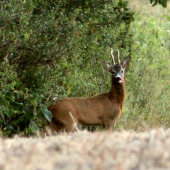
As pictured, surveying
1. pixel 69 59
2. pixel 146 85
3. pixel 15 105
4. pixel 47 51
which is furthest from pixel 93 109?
pixel 146 85

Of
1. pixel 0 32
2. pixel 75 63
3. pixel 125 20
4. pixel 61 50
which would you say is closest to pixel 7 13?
pixel 0 32

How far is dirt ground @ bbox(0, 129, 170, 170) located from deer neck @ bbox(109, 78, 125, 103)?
A: 226 inches

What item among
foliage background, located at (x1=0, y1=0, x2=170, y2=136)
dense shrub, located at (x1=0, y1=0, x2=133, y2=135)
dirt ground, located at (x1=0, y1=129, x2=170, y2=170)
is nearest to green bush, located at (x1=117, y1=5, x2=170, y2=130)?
foliage background, located at (x1=0, y1=0, x2=170, y2=136)

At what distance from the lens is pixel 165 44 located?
13.2 metres

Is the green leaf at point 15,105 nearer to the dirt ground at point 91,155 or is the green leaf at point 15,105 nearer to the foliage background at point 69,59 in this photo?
the foliage background at point 69,59

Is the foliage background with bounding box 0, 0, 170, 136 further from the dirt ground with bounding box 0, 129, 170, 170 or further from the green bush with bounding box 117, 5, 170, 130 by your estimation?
the dirt ground with bounding box 0, 129, 170, 170

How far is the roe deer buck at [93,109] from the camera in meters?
8.38

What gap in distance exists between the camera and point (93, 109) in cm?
904

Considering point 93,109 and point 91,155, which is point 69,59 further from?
point 91,155

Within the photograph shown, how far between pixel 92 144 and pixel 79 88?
610 centimetres

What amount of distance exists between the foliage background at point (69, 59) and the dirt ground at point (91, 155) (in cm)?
355

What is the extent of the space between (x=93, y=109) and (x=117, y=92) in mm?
759

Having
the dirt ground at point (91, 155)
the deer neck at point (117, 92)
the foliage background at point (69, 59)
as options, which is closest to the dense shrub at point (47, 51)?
the foliage background at point (69, 59)

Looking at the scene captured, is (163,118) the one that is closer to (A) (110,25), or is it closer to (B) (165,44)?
(A) (110,25)
